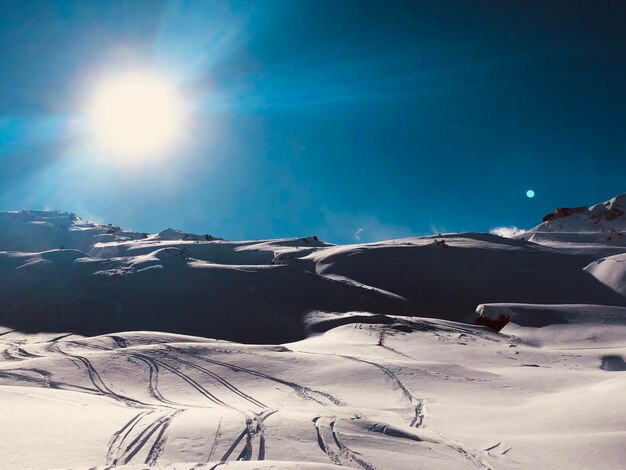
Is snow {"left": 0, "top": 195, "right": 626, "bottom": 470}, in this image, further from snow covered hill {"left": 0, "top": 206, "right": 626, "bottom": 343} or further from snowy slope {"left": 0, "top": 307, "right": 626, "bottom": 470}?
snow covered hill {"left": 0, "top": 206, "right": 626, "bottom": 343}

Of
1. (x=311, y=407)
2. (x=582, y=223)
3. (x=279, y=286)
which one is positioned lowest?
(x=311, y=407)

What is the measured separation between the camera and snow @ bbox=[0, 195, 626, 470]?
6109 millimetres

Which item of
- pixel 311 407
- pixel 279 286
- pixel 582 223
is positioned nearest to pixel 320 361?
pixel 311 407

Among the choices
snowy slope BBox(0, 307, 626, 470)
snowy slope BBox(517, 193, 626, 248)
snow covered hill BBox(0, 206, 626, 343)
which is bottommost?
snowy slope BBox(0, 307, 626, 470)

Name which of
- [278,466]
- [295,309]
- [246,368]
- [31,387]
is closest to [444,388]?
[246,368]

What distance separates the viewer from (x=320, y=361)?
12703mm

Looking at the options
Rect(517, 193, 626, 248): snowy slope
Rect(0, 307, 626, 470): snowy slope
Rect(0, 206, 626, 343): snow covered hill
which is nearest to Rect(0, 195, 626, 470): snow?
Rect(0, 307, 626, 470): snowy slope

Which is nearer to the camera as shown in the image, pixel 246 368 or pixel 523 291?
pixel 246 368

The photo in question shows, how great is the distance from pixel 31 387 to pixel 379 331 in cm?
1392

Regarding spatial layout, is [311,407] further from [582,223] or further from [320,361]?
[582,223]

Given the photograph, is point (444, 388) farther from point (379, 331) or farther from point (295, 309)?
point (295, 309)

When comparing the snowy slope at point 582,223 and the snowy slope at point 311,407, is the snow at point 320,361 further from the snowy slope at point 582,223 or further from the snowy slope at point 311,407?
the snowy slope at point 582,223

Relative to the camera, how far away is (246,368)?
12211mm

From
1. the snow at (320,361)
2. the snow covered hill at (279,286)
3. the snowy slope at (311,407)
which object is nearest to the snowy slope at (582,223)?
the snow at (320,361)
